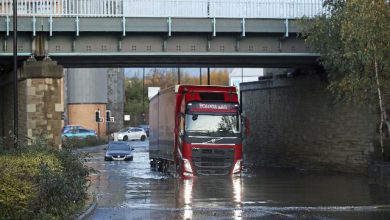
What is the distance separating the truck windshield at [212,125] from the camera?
88.1ft

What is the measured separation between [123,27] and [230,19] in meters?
4.55

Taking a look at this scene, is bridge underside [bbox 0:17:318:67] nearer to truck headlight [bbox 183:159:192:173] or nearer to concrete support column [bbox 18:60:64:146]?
concrete support column [bbox 18:60:64:146]

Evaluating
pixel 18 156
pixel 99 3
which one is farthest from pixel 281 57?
pixel 18 156

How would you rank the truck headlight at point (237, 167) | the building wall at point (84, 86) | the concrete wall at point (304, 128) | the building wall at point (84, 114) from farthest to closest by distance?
the building wall at point (84, 114), the building wall at point (84, 86), the concrete wall at point (304, 128), the truck headlight at point (237, 167)

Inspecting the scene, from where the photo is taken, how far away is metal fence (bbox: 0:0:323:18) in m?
29.0

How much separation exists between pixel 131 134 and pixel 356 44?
192 feet

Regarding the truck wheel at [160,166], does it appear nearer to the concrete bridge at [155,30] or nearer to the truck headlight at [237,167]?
the concrete bridge at [155,30]

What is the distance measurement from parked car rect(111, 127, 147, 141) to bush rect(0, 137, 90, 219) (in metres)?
61.6

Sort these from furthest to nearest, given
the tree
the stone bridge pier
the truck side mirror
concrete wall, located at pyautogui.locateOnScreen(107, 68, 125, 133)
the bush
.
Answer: concrete wall, located at pyautogui.locateOnScreen(107, 68, 125, 133)
the stone bridge pier
the truck side mirror
the tree
the bush

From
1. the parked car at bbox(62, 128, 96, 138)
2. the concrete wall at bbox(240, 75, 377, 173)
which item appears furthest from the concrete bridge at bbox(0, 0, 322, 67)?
the parked car at bbox(62, 128, 96, 138)

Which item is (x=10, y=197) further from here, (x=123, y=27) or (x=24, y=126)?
(x=24, y=126)

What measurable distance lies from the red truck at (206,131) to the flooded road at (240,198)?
0.60m

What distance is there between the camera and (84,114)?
283ft

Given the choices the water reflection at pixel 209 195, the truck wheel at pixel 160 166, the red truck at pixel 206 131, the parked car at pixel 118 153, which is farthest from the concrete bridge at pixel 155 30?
the parked car at pixel 118 153
